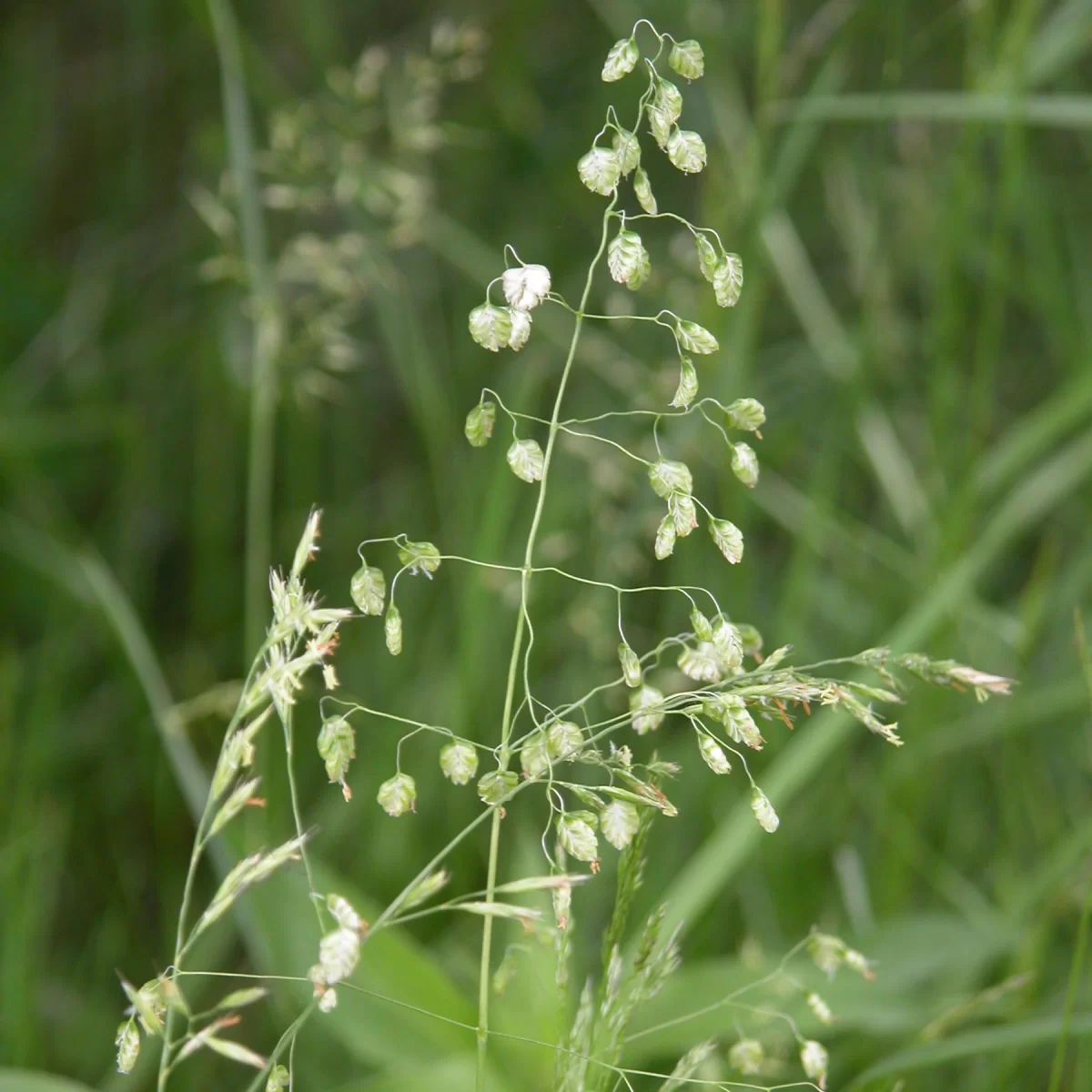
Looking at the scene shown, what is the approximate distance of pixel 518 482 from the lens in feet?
6.33

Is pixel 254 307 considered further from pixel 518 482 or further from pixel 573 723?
pixel 573 723

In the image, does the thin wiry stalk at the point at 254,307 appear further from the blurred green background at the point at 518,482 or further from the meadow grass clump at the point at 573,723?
the meadow grass clump at the point at 573,723

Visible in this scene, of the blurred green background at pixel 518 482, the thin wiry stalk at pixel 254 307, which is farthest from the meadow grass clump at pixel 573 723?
the thin wiry stalk at pixel 254 307

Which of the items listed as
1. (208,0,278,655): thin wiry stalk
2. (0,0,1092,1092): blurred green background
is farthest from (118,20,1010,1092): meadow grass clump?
(208,0,278,655): thin wiry stalk

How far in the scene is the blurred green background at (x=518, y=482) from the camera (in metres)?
1.40

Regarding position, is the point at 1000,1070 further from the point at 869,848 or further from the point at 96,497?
the point at 96,497

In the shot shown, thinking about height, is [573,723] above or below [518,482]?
below

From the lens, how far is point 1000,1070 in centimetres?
121

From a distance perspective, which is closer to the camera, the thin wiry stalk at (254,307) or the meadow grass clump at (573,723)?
the meadow grass clump at (573,723)

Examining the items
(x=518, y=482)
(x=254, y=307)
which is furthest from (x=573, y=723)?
(x=518, y=482)

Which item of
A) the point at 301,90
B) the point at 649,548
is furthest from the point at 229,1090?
the point at 301,90

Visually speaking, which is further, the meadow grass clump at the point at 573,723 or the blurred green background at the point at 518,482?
the blurred green background at the point at 518,482

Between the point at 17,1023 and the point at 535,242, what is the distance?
1762 mm

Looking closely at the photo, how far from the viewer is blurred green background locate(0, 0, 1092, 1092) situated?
1396mm
